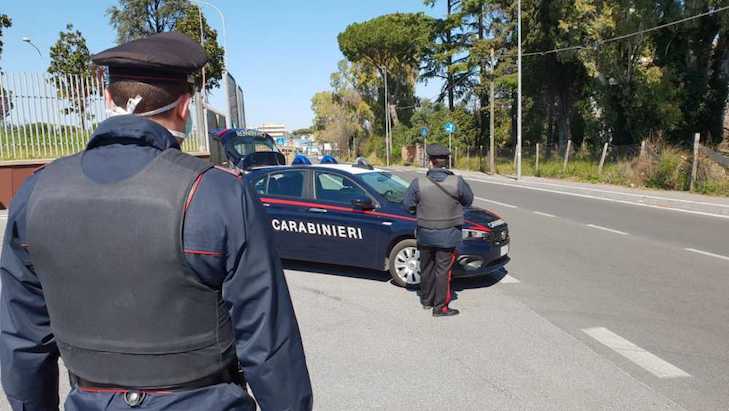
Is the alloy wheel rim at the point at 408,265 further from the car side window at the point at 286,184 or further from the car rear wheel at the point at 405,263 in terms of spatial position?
the car side window at the point at 286,184

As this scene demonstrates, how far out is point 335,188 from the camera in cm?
692

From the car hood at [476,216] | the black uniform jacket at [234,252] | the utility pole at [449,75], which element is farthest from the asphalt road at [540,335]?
the utility pole at [449,75]

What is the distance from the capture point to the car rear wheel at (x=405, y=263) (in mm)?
6215

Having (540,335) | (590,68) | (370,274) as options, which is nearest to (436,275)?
(540,335)

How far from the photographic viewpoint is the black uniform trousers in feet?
17.0

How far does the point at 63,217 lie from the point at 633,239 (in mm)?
9387

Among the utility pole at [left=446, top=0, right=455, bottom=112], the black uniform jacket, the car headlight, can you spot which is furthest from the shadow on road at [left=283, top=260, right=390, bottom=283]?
the utility pole at [left=446, top=0, right=455, bottom=112]

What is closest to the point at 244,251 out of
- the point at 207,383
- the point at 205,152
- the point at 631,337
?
the point at 207,383

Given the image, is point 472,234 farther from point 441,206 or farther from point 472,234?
point 441,206

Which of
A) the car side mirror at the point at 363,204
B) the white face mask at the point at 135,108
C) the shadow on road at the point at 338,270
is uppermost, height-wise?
the white face mask at the point at 135,108

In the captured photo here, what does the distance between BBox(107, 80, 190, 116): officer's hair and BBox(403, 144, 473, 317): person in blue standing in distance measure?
12.8 feet

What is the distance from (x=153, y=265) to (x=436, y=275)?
4110 mm

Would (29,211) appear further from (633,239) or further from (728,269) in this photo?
(633,239)

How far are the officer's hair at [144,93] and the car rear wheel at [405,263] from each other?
4858mm
